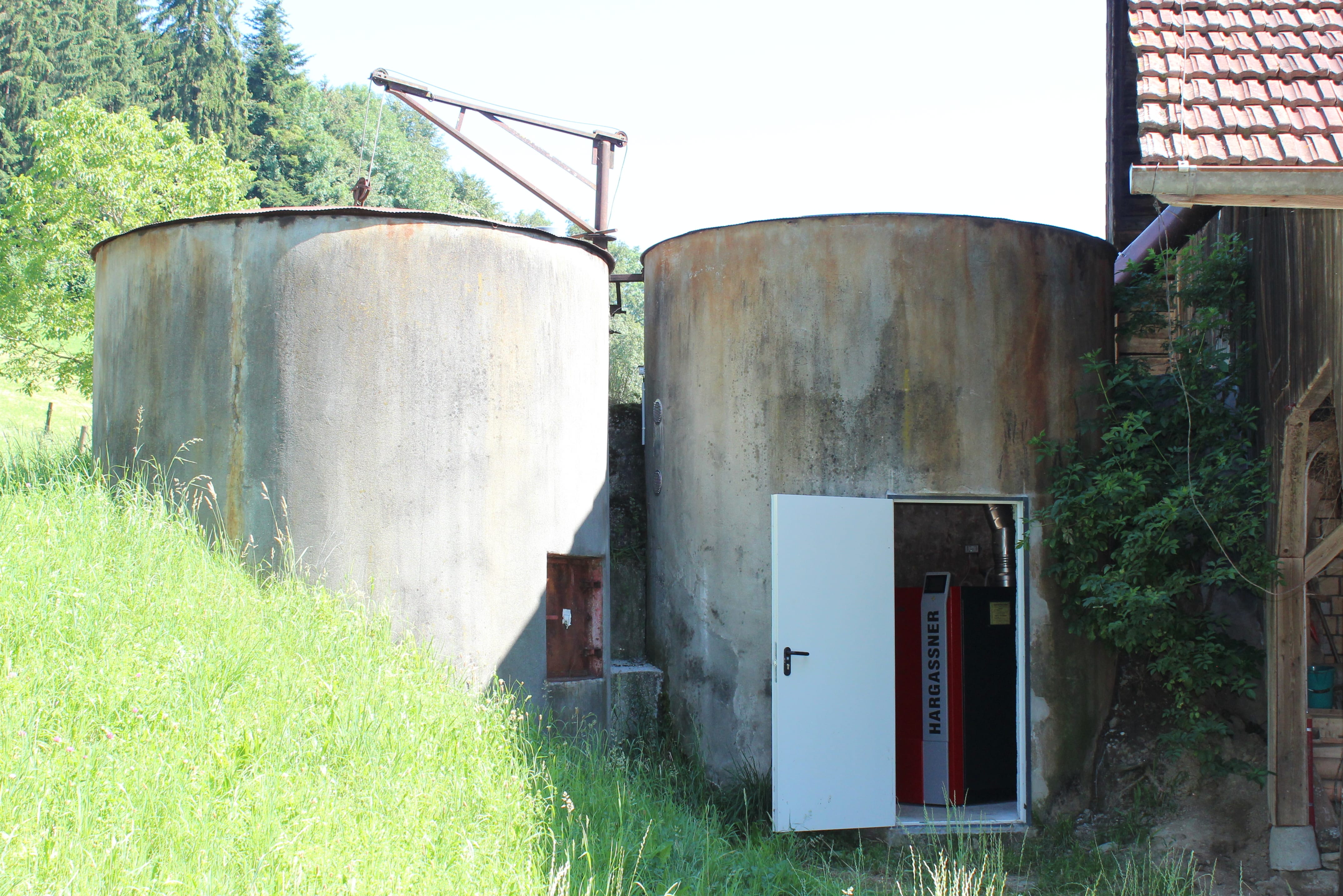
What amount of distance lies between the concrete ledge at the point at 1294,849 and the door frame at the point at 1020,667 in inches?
54.2

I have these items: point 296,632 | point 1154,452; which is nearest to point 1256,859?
point 1154,452

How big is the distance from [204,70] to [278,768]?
4142 cm

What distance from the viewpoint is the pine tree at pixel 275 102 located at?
3616 cm

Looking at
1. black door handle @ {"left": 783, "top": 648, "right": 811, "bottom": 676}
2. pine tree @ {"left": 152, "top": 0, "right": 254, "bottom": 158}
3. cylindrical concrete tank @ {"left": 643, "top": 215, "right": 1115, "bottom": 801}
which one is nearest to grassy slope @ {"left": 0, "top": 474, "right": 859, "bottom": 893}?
black door handle @ {"left": 783, "top": 648, "right": 811, "bottom": 676}

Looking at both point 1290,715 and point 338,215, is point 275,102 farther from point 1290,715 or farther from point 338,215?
point 1290,715

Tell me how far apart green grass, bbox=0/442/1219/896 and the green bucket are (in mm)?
1992

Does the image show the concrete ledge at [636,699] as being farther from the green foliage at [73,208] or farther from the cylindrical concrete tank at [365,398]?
the green foliage at [73,208]

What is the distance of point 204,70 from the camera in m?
39.4

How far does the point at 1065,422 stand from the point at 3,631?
6061mm

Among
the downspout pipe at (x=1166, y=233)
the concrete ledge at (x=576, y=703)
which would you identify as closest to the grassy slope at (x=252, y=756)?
the concrete ledge at (x=576, y=703)

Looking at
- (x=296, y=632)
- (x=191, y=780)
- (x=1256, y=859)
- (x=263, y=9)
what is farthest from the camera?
(x=263, y=9)

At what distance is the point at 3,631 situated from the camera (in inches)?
165

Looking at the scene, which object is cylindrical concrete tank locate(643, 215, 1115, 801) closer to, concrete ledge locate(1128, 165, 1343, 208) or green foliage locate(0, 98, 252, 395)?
concrete ledge locate(1128, 165, 1343, 208)

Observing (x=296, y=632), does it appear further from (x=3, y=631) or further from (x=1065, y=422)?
(x=1065, y=422)
